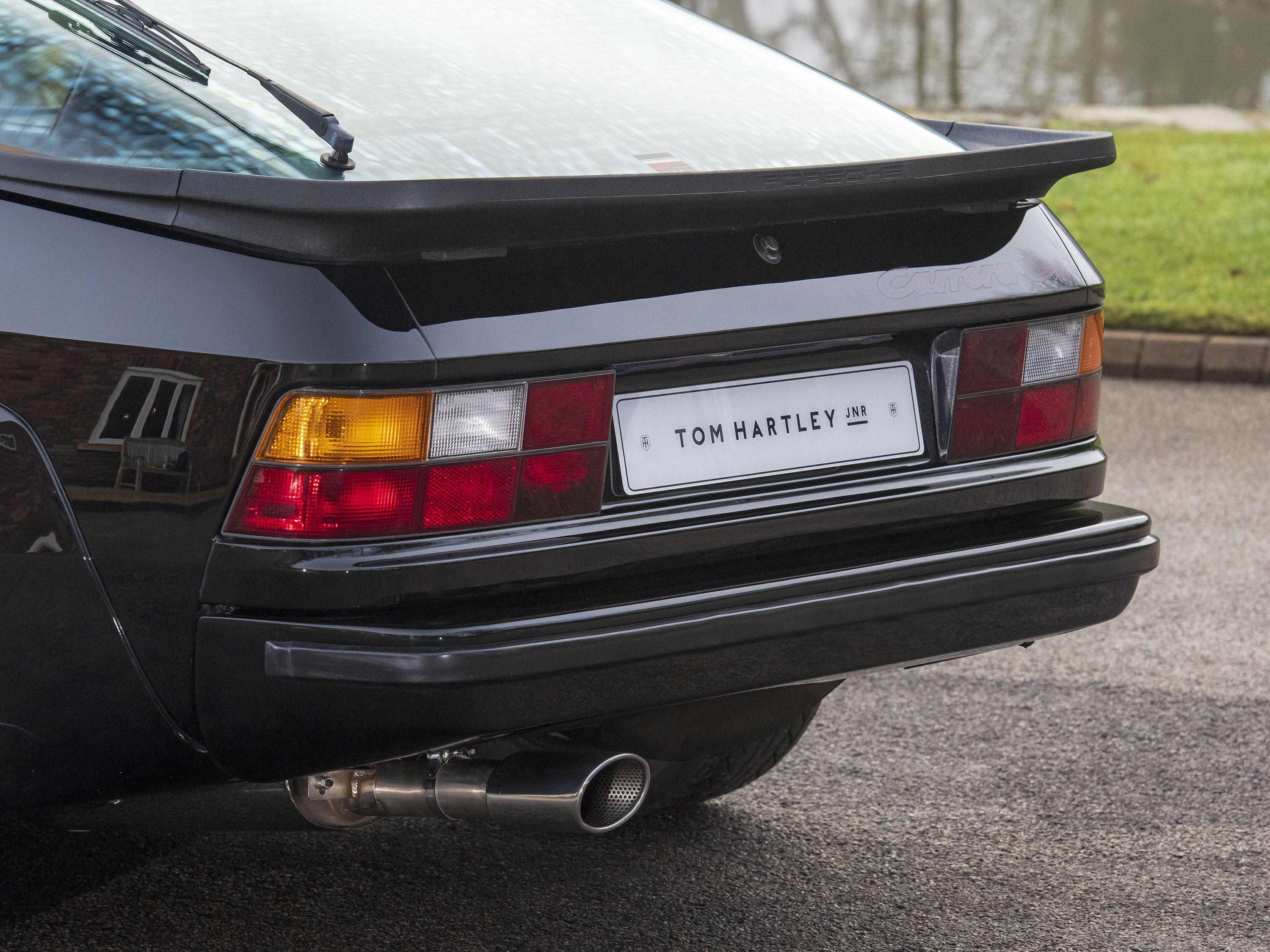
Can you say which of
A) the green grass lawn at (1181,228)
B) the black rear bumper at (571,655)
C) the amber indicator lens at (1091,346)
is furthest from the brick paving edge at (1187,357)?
the black rear bumper at (571,655)

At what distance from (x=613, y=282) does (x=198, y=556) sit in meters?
0.66

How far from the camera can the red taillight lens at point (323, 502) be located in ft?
6.45

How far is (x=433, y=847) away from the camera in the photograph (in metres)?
3.00

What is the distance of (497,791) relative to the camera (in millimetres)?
2154

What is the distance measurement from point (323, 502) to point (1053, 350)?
1228 millimetres

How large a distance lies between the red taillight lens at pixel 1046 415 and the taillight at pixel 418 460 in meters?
0.78

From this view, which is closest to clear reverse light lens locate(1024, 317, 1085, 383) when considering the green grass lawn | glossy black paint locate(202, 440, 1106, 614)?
glossy black paint locate(202, 440, 1106, 614)

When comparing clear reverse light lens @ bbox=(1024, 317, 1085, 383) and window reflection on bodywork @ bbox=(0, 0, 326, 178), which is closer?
window reflection on bodywork @ bbox=(0, 0, 326, 178)

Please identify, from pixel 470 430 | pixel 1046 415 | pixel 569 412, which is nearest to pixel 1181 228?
pixel 1046 415

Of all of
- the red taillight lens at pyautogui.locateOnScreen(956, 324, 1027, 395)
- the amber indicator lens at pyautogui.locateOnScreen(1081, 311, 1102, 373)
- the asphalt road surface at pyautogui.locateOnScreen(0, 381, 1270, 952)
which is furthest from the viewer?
the asphalt road surface at pyautogui.locateOnScreen(0, 381, 1270, 952)

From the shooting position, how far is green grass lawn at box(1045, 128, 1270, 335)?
296 inches

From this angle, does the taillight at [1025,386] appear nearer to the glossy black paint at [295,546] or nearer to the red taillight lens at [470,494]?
the glossy black paint at [295,546]

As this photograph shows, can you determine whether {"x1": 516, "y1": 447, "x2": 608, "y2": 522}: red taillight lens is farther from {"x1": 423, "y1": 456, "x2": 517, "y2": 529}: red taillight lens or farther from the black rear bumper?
the black rear bumper

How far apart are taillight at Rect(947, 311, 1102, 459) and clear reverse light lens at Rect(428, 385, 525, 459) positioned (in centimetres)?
75
